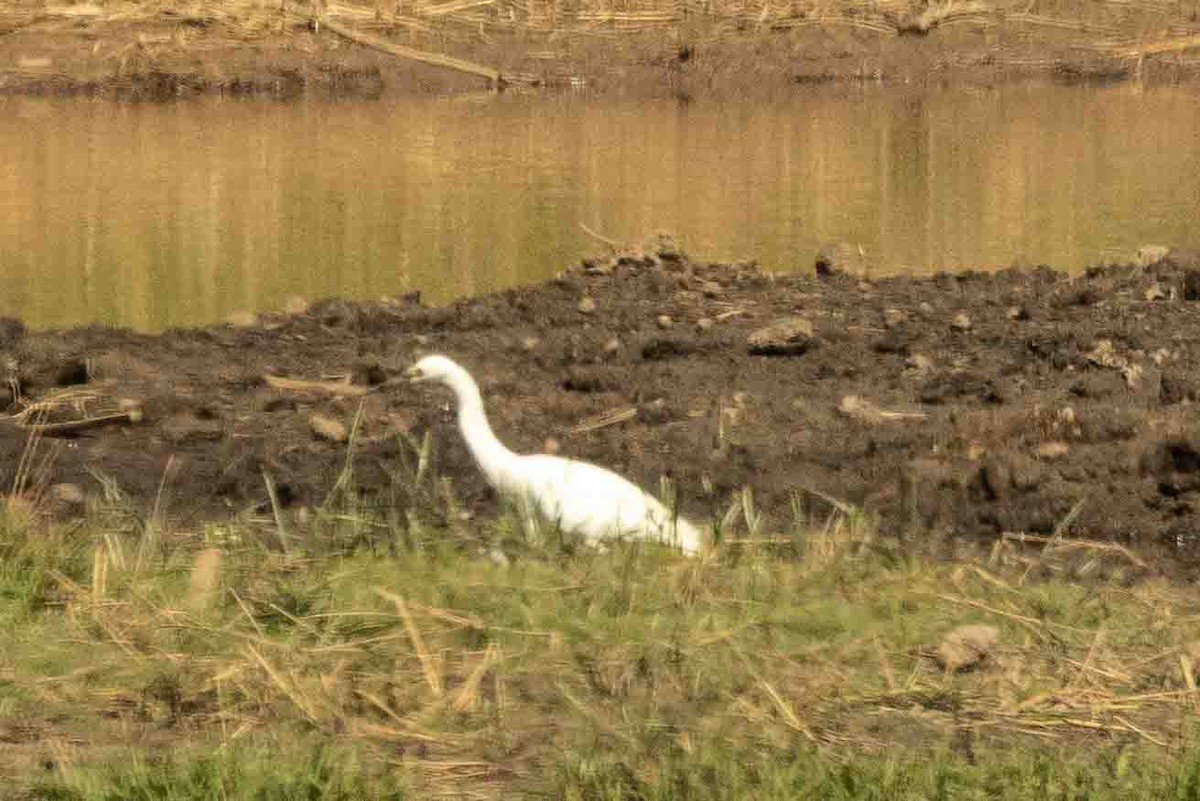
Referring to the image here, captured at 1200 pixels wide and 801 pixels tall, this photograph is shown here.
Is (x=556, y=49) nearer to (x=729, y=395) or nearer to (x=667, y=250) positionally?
(x=667, y=250)

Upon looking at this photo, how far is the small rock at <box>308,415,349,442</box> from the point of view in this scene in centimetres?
756

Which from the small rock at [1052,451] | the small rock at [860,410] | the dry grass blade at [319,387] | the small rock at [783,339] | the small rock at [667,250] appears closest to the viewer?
the small rock at [1052,451]

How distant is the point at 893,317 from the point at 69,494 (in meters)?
4.46

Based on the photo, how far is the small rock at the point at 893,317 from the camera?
9734mm

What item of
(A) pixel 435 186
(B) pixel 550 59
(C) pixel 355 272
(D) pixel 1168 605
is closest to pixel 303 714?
(D) pixel 1168 605

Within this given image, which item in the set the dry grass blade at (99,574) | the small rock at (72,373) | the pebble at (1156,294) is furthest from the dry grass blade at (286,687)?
the pebble at (1156,294)

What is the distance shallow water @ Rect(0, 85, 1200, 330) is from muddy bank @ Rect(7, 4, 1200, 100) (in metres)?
1.67

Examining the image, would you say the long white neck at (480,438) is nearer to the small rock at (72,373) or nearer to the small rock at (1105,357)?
the small rock at (72,373)

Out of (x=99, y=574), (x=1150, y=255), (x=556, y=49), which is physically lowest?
(x=556, y=49)

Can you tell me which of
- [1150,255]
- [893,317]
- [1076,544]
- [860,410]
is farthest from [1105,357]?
[1150,255]

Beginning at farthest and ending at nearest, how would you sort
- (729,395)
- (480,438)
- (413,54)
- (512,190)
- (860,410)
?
1. (413,54)
2. (512,190)
3. (729,395)
4. (860,410)
5. (480,438)

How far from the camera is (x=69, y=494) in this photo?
6.78 m

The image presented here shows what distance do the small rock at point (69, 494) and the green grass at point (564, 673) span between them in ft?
3.68

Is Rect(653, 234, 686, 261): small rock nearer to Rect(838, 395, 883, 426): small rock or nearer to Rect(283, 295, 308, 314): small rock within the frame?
Rect(283, 295, 308, 314): small rock
